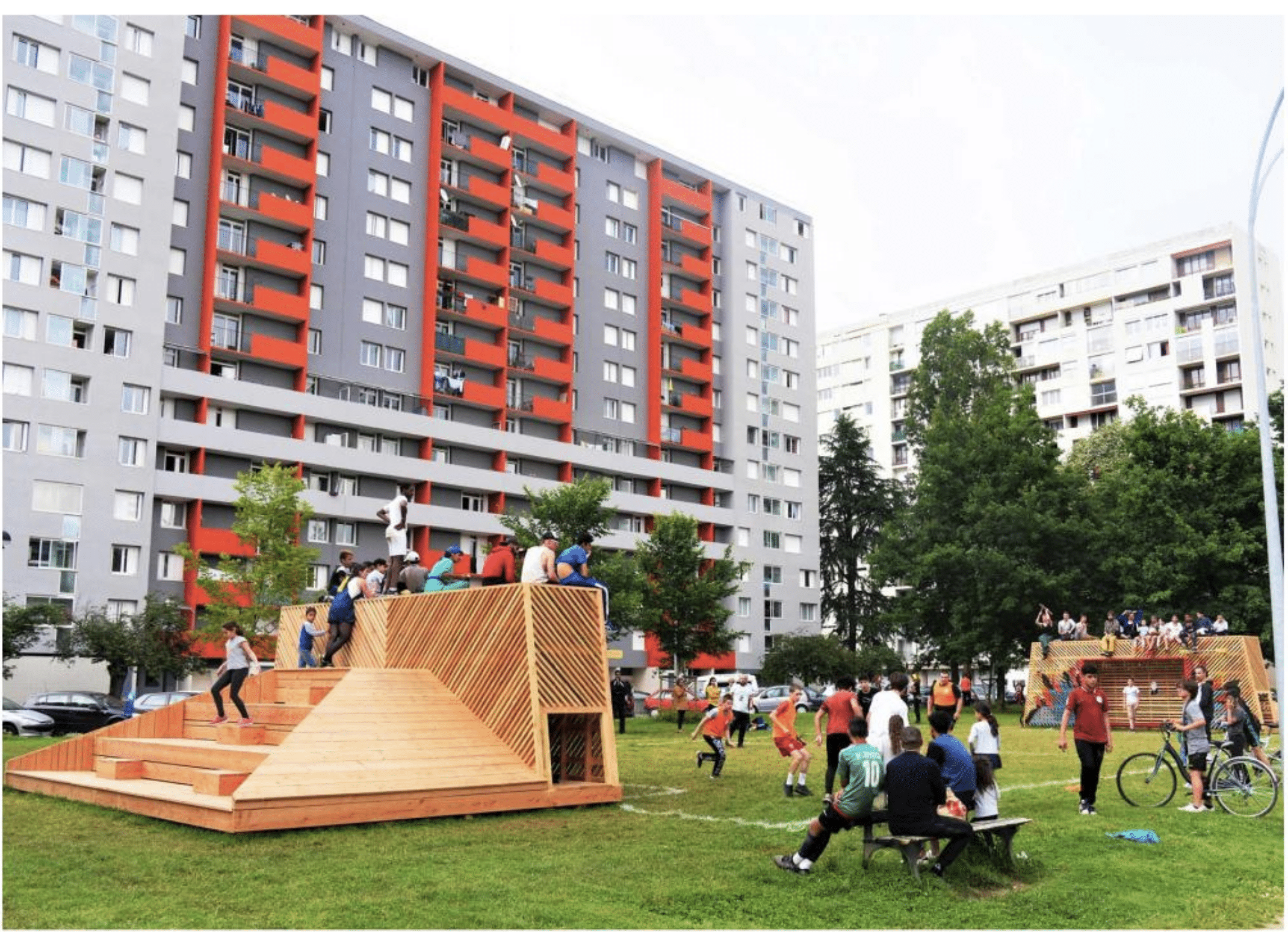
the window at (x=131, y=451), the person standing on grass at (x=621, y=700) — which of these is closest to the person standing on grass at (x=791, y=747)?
the person standing on grass at (x=621, y=700)

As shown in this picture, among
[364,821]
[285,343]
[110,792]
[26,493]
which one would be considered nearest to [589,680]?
[364,821]

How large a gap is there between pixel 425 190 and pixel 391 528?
140 feet

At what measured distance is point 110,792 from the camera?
46.4 feet

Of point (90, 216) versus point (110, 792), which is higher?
point (90, 216)

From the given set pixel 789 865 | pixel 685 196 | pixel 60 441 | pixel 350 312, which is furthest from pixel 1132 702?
pixel 685 196

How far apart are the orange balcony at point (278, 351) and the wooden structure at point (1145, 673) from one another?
33484 millimetres

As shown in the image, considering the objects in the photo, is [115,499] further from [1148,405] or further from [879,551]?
[1148,405]

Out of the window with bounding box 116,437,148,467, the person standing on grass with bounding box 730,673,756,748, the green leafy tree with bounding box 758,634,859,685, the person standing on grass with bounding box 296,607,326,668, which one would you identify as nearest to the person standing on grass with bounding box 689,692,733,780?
the person standing on grass with bounding box 730,673,756,748

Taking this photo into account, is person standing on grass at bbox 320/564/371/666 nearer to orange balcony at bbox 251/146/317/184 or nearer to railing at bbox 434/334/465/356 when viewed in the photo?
orange balcony at bbox 251/146/317/184

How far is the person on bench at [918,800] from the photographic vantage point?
31.5ft

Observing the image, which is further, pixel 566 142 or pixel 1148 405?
pixel 1148 405

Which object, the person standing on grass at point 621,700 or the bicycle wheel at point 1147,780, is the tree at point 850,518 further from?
the bicycle wheel at point 1147,780

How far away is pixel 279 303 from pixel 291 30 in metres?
13.3

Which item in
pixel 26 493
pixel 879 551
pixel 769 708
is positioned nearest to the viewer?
pixel 26 493
